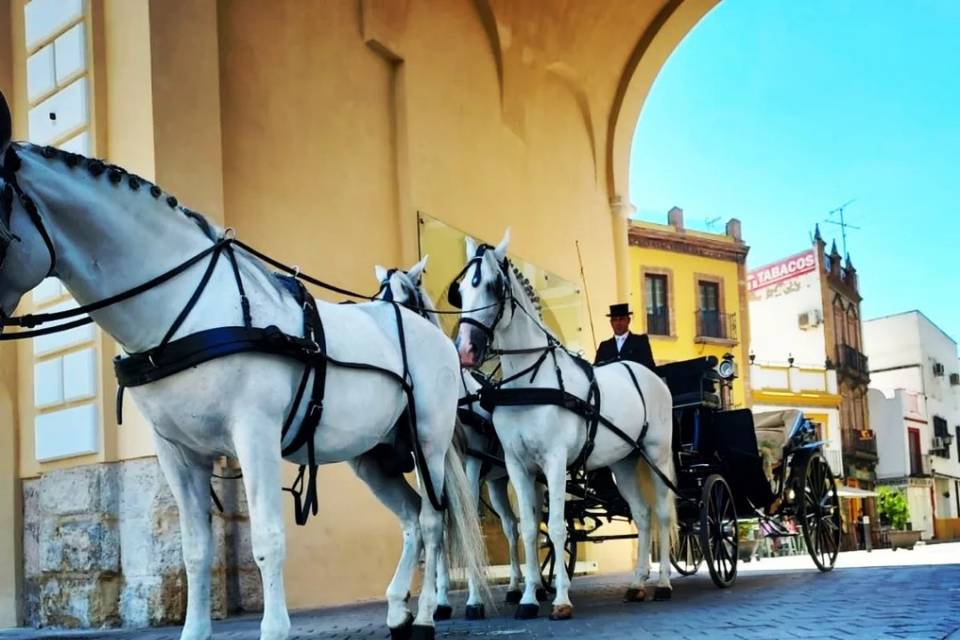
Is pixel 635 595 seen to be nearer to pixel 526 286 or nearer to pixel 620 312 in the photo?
pixel 526 286

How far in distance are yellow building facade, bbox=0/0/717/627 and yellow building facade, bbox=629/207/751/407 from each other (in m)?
18.5

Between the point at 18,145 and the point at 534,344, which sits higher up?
the point at 18,145

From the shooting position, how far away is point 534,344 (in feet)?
22.6

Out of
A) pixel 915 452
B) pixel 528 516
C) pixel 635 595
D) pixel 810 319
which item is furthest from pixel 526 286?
pixel 915 452

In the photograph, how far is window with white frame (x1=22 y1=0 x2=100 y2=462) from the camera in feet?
24.3

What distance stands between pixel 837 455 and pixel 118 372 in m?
36.9

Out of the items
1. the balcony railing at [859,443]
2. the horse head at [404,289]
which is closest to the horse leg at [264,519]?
the horse head at [404,289]

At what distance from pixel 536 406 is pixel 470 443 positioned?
3.15ft

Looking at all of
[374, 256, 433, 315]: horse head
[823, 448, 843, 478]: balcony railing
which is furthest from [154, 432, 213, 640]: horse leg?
[823, 448, 843, 478]: balcony railing

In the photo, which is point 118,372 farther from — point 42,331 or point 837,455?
point 837,455

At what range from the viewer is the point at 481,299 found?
253 inches

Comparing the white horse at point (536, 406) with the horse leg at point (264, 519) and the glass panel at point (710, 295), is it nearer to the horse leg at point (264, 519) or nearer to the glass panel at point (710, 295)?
the horse leg at point (264, 519)

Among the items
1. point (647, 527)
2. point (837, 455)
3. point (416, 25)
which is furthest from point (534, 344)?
point (837, 455)

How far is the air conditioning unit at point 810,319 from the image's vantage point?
133 feet
